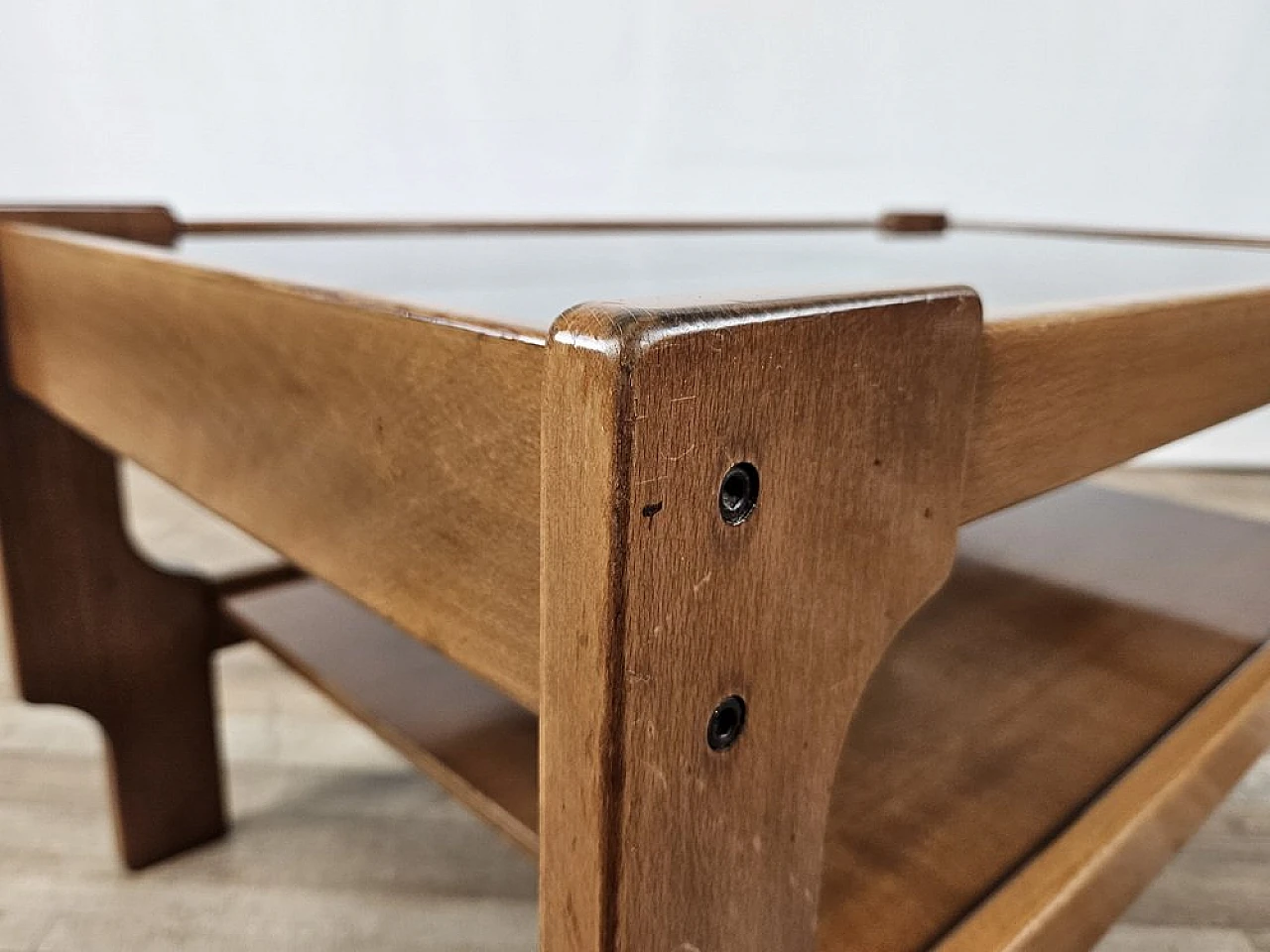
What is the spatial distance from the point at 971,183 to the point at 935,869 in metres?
1.71

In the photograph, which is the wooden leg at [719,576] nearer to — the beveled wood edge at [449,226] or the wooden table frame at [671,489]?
the wooden table frame at [671,489]

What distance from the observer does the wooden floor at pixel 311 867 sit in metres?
0.75

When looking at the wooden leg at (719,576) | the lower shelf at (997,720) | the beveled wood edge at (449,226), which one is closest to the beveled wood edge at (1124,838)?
the lower shelf at (997,720)

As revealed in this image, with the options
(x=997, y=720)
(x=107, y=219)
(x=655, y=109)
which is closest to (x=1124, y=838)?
(x=997, y=720)

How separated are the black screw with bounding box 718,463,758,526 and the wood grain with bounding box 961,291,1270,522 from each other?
101 mm

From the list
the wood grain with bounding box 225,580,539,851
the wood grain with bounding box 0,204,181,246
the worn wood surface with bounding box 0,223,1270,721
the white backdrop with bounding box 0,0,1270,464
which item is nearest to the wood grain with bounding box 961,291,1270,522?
the worn wood surface with bounding box 0,223,1270,721

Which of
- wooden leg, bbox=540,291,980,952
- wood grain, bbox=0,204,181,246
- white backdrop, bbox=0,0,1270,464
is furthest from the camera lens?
white backdrop, bbox=0,0,1270,464

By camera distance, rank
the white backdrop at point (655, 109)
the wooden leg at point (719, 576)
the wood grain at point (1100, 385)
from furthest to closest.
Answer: the white backdrop at point (655, 109) → the wood grain at point (1100, 385) → the wooden leg at point (719, 576)

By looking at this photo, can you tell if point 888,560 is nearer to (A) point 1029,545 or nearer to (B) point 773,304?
(B) point 773,304

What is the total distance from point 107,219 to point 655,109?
133 centimetres

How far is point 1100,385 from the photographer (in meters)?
0.38

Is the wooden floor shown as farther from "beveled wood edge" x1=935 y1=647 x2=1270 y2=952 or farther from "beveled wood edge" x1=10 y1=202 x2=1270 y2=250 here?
"beveled wood edge" x1=10 y1=202 x2=1270 y2=250

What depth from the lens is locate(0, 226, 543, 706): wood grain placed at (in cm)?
29

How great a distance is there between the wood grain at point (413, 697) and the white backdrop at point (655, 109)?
121cm
